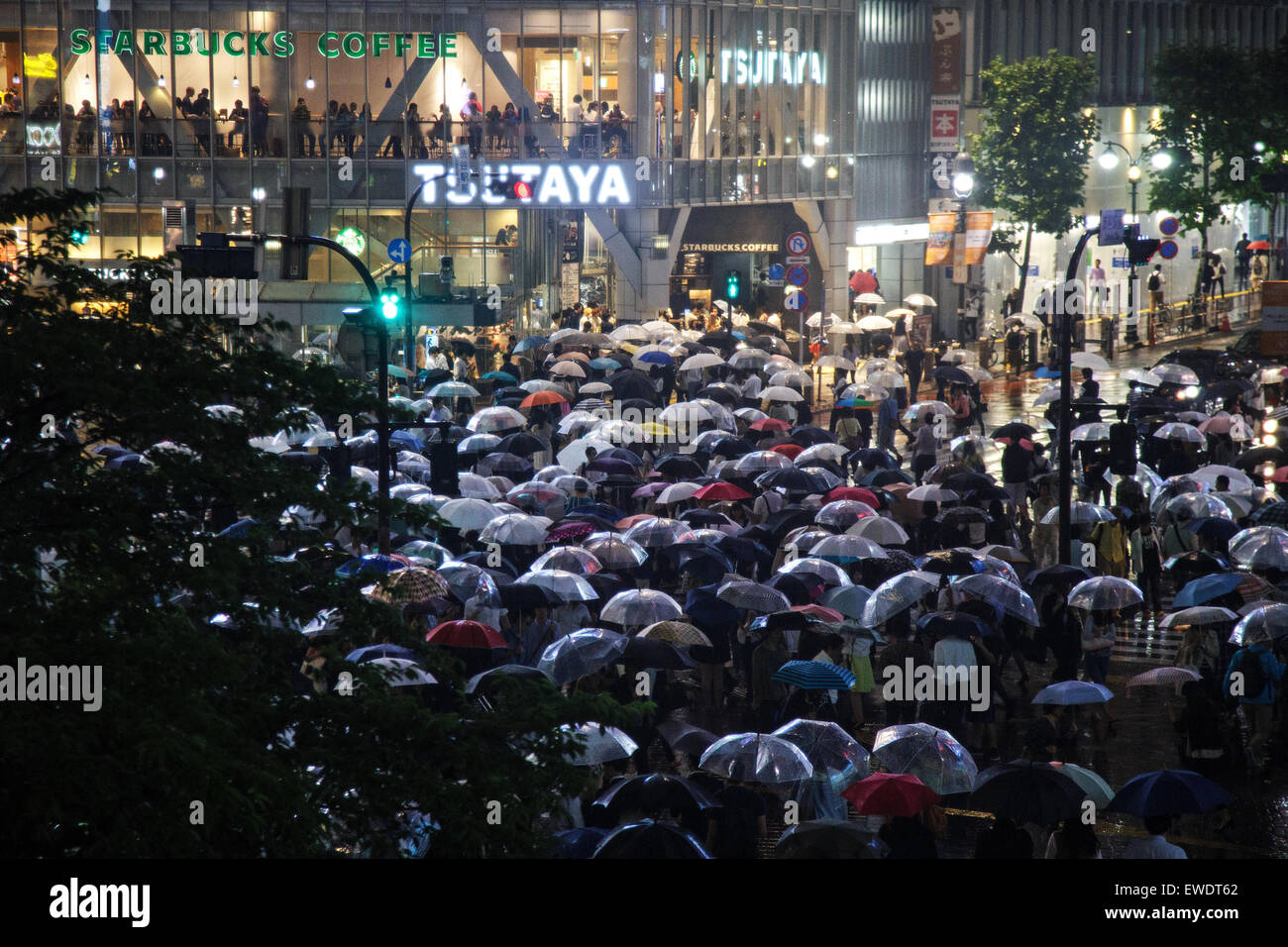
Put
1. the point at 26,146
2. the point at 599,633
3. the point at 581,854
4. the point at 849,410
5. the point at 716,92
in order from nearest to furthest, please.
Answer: the point at 581,854, the point at 599,633, the point at 849,410, the point at 26,146, the point at 716,92

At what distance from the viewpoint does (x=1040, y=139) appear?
2382 inches

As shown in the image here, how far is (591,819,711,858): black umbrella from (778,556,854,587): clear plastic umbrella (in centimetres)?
820

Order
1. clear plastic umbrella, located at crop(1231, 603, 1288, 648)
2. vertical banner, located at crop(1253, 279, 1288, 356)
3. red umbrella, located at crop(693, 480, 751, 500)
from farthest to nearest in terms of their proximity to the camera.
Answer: vertical banner, located at crop(1253, 279, 1288, 356) < red umbrella, located at crop(693, 480, 751, 500) < clear plastic umbrella, located at crop(1231, 603, 1288, 648)

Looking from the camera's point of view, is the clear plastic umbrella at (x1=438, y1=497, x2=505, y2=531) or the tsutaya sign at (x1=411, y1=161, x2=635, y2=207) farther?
the tsutaya sign at (x1=411, y1=161, x2=635, y2=207)

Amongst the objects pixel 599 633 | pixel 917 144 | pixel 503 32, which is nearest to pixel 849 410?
pixel 599 633

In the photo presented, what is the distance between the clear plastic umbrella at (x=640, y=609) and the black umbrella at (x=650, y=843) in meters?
6.55

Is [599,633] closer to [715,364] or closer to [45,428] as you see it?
[45,428]

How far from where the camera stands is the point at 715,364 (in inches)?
1506

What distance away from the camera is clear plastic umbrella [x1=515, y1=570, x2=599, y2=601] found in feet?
61.5

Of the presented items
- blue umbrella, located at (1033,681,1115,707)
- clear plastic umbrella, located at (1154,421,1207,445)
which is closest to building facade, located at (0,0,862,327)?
clear plastic umbrella, located at (1154,421,1207,445)

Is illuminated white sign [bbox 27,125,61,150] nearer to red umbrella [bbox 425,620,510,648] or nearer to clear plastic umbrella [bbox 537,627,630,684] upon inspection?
red umbrella [bbox 425,620,510,648]

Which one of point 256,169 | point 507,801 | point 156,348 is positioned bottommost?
point 507,801

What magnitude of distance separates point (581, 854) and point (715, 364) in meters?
26.8

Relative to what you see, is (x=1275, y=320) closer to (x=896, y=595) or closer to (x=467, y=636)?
(x=896, y=595)
